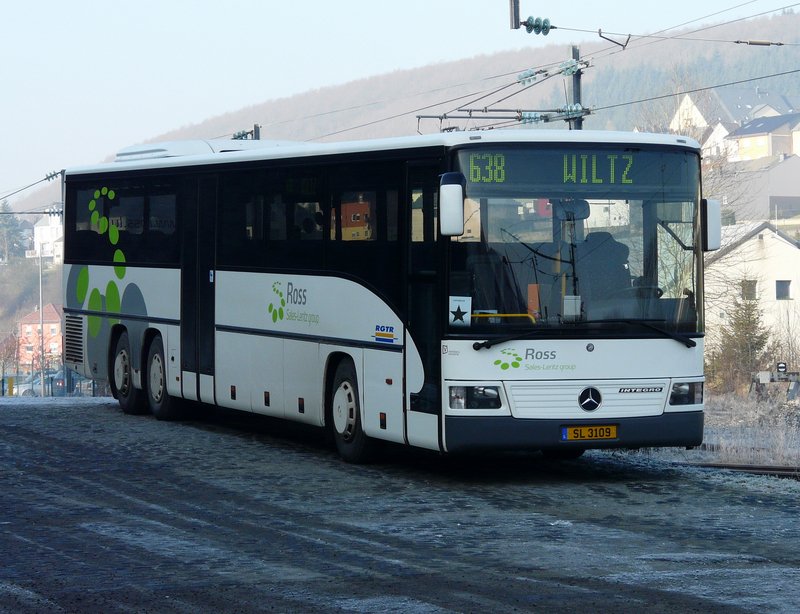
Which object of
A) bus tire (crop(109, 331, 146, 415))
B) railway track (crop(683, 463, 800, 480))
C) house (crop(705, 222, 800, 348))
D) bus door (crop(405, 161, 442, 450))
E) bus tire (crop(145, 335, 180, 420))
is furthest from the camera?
house (crop(705, 222, 800, 348))

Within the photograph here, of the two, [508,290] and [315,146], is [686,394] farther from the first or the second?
[315,146]

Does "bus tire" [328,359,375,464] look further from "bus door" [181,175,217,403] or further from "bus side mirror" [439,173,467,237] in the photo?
"bus door" [181,175,217,403]

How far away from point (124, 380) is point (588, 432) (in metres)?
9.30

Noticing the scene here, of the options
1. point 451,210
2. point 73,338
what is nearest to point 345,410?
point 451,210

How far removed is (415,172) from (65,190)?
32.2 feet

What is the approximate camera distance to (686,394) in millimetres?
13758

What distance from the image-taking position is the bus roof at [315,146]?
13398 mm

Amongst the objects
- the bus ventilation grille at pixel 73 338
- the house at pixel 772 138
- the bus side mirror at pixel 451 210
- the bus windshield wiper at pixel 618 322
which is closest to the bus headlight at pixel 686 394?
the bus windshield wiper at pixel 618 322

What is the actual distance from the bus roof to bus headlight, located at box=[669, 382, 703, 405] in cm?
212

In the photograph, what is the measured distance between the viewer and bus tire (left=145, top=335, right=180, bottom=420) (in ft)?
64.5

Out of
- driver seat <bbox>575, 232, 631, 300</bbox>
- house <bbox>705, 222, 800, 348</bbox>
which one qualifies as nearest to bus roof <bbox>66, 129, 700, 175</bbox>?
driver seat <bbox>575, 232, 631, 300</bbox>

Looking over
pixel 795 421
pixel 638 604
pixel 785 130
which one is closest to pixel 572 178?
pixel 638 604

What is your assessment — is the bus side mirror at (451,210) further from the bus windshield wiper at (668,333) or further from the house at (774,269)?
the house at (774,269)

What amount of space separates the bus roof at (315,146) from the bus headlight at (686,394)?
212 centimetres
